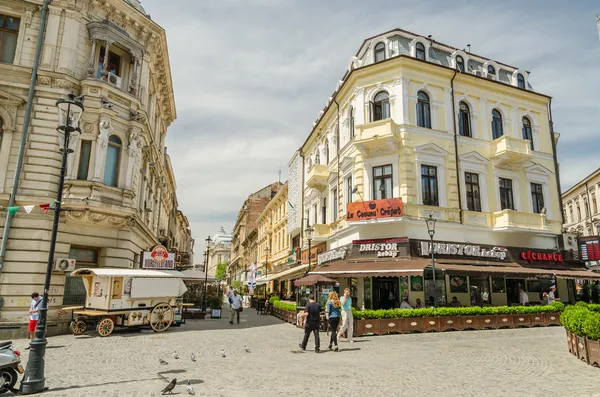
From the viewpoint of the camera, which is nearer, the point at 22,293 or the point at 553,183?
the point at 22,293

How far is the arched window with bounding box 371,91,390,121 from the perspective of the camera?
2233 cm

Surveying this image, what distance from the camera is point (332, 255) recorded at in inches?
930

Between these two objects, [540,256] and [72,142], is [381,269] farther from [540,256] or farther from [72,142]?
[72,142]

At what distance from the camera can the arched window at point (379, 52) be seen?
76.5ft

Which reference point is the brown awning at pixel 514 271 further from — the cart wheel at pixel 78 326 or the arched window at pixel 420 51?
the cart wheel at pixel 78 326

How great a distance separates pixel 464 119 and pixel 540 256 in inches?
354

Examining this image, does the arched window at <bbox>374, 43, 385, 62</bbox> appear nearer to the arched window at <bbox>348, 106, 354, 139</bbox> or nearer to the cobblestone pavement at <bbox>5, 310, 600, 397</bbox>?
the arched window at <bbox>348, 106, 354, 139</bbox>

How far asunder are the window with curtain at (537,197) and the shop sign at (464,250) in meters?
4.39

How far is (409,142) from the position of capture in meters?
21.3

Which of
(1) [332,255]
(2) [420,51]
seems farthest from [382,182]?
(2) [420,51]

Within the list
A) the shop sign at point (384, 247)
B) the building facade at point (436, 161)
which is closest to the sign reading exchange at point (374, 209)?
the building facade at point (436, 161)

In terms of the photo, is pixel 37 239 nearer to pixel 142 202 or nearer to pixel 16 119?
pixel 16 119

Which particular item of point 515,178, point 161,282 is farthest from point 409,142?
point 161,282

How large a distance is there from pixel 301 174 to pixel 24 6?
74.2 ft
